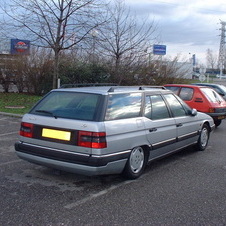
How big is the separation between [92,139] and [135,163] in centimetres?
102

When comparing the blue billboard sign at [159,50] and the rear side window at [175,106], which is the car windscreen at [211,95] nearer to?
the rear side window at [175,106]

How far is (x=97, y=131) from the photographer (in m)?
4.16

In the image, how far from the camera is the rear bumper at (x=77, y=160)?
418 centimetres

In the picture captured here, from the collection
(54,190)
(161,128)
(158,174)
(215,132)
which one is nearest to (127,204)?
(54,190)

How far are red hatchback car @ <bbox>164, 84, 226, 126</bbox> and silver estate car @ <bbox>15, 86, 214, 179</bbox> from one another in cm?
473

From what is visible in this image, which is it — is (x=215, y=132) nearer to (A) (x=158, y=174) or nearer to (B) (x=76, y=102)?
(A) (x=158, y=174)

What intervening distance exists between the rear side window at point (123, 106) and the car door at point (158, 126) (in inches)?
8.6

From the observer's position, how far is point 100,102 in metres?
4.47

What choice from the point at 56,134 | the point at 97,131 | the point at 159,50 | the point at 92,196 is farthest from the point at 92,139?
the point at 159,50

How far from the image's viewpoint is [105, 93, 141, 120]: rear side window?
14.8 feet

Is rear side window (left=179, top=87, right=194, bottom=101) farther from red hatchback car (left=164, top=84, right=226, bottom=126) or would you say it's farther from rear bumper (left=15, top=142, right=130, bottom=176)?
rear bumper (left=15, top=142, right=130, bottom=176)

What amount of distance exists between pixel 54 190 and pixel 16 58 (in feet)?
49.1

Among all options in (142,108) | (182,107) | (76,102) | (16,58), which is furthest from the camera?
(16,58)

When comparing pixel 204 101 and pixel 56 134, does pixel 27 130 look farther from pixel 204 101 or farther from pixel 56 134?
pixel 204 101
